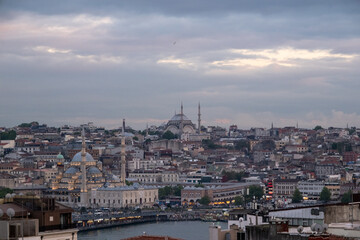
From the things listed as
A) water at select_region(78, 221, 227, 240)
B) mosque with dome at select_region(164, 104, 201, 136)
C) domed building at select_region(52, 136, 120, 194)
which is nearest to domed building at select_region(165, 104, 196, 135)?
mosque with dome at select_region(164, 104, 201, 136)

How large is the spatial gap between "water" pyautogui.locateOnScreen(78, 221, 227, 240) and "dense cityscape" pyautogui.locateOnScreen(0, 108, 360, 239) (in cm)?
87

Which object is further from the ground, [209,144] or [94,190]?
[209,144]

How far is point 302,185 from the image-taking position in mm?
43906

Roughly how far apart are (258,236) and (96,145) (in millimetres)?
53590

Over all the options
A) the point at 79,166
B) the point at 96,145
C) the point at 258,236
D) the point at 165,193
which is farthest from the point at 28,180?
the point at 258,236

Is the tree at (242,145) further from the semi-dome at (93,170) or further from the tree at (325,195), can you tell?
the tree at (325,195)

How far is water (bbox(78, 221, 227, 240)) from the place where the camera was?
92.8 feet

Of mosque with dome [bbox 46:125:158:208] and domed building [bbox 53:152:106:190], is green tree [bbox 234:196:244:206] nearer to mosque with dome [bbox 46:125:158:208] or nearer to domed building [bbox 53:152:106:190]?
mosque with dome [bbox 46:125:158:208]

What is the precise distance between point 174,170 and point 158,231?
21.1 m

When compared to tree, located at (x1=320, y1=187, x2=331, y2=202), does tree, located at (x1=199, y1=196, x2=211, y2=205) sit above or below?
below

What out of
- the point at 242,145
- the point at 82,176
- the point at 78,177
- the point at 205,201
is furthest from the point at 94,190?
the point at 242,145

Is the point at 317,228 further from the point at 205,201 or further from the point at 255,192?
the point at 255,192

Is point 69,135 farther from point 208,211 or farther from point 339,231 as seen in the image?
point 339,231

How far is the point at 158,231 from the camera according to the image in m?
29.9
